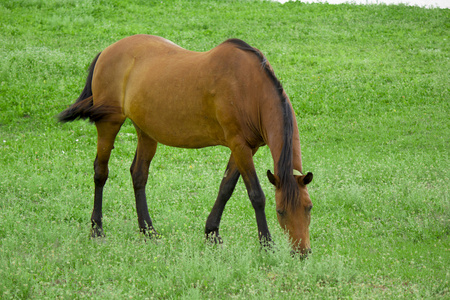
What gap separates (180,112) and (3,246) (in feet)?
8.46

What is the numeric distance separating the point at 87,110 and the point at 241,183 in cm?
348

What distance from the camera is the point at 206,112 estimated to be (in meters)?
5.68

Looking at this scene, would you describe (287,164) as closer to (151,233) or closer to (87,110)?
(151,233)

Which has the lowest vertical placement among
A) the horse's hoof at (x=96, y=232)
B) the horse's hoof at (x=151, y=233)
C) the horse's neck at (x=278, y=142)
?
the horse's hoof at (x=96, y=232)

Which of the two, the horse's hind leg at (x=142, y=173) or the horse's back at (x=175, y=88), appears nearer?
the horse's back at (x=175, y=88)

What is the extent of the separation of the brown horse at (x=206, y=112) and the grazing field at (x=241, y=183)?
47 centimetres

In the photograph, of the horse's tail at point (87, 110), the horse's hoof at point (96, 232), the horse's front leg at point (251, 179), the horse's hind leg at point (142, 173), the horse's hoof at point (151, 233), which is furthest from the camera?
the horse's hind leg at point (142, 173)

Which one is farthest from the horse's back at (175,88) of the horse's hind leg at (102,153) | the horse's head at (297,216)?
the horse's head at (297,216)

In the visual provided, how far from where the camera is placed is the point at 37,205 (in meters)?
7.52

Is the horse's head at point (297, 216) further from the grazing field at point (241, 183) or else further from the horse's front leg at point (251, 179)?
the horse's front leg at point (251, 179)

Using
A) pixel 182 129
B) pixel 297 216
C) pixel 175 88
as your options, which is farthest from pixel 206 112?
pixel 297 216

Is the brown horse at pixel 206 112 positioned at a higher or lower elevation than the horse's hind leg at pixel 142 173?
higher

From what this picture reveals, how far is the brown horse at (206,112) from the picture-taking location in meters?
4.89

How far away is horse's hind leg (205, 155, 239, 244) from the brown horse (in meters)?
0.01
